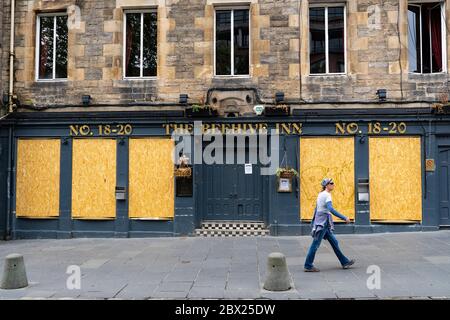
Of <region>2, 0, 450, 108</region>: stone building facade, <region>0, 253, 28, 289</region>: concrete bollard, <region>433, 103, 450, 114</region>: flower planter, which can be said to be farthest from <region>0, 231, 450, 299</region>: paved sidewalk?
<region>2, 0, 450, 108</region>: stone building facade

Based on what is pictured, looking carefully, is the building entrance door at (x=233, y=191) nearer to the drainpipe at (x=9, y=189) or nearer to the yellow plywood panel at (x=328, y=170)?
the yellow plywood panel at (x=328, y=170)

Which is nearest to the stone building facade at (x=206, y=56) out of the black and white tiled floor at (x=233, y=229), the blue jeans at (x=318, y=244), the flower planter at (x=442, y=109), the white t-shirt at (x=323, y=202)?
the flower planter at (x=442, y=109)

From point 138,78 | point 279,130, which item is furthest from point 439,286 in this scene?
point 138,78

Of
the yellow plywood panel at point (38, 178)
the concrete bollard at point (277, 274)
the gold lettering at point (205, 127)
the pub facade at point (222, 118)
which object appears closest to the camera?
the concrete bollard at point (277, 274)

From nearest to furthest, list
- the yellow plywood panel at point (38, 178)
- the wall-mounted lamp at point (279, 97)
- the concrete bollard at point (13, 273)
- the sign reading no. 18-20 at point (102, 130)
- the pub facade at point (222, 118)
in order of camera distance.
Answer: the concrete bollard at point (13, 273) < the pub facade at point (222, 118) < the wall-mounted lamp at point (279, 97) < the sign reading no. 18-20 at point (102, 130) < the yellow plywood panel at point (38, 178)

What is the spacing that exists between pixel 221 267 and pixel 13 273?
3.72m

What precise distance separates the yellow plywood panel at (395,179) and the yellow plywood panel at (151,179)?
18.8ft

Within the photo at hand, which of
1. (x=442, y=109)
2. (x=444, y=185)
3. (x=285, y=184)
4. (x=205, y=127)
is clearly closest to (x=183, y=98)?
(x=205, y=127)

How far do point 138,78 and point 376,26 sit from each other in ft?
23.0

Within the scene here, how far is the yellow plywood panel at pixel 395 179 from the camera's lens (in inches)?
475

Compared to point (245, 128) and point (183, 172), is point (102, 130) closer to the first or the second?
point (183, 172)

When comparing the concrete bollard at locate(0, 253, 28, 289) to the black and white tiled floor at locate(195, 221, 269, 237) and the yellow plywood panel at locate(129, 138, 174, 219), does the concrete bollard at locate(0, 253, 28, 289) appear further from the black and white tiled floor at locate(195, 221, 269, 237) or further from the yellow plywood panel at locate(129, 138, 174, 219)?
the black and white tiled floor at locate(195, 221, 269, 237)

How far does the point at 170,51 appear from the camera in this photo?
12680mm

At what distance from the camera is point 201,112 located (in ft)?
40.3
